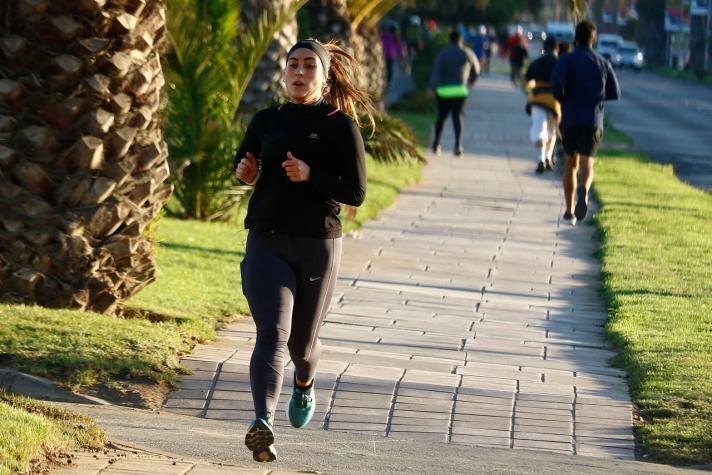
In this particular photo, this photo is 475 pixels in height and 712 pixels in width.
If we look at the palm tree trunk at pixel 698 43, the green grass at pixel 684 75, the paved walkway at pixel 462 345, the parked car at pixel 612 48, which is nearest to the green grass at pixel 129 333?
the paved walkway at pixel 462 345

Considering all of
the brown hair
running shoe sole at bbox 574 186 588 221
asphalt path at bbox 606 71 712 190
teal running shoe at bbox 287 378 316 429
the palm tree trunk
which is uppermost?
the brown hair

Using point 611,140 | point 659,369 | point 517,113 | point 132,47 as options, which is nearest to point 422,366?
point 659,369

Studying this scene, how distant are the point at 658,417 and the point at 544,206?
10661 millimetres

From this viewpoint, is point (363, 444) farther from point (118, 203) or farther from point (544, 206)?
point (544, 206)

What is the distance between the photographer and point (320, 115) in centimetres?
601

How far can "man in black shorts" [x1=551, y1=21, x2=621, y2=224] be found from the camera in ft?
45.4

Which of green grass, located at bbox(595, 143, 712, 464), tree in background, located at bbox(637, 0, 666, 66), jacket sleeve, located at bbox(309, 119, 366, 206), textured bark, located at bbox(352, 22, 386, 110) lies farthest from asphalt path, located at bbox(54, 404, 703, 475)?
tree in background, located at bbox(637, 0, 666, 66)

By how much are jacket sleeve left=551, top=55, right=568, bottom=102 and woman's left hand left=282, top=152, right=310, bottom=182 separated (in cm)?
843

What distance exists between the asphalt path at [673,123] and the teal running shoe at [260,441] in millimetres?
17424

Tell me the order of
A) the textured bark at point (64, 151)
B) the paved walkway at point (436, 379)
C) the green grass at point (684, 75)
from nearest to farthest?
1. the paved walkway at point (436, 379)
2. the textured bark at point (64, 151)
3. the green grass at point (684, 75)

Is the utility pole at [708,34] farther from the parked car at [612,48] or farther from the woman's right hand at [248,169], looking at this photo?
the woman's right hand at [248,169]

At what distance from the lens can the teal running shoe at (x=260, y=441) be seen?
5.57 m

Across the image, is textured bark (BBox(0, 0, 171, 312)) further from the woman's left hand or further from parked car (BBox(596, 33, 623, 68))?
parked car (BBox(596, 33, 623, 68))

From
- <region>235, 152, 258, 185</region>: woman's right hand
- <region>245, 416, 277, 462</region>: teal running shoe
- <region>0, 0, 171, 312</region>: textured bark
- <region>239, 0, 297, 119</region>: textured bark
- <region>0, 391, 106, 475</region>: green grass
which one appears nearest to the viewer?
<region>0, 391, 106, 475</region>: green grass
